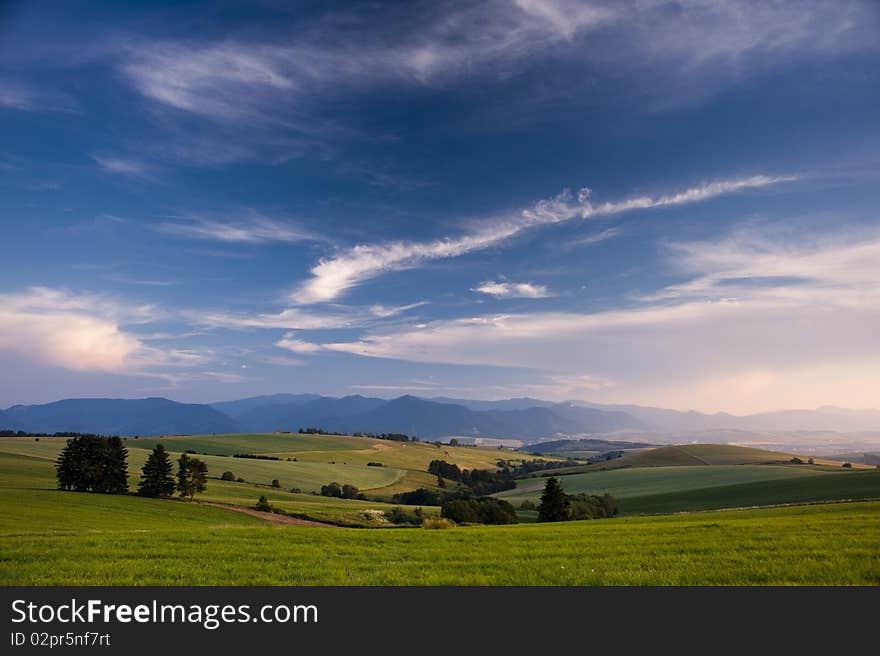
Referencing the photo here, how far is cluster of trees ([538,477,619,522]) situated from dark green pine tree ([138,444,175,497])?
52.2 meters

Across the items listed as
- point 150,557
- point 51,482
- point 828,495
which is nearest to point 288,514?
point 51,482

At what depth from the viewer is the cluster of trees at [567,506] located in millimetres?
64688

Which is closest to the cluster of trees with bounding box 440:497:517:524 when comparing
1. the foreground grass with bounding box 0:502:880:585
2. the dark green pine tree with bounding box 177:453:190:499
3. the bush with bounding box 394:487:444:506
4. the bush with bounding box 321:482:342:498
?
the dark green pine tree with bounding box 177:453:190:499

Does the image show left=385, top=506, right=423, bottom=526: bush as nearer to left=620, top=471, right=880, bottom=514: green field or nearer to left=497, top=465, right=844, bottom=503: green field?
left=620, top=471, right=880, bottom=514: green field

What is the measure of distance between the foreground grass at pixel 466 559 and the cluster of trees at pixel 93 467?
5704cm

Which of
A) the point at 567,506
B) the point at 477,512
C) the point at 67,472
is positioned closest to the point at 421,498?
the point at 477,512

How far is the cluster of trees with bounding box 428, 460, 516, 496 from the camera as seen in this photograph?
147250 millimetres

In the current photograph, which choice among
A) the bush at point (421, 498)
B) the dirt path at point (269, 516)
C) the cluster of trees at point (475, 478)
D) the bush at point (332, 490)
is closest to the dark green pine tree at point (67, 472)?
the dirt path at point (269, 516)

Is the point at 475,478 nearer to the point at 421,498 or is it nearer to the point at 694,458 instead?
the point at 421,498

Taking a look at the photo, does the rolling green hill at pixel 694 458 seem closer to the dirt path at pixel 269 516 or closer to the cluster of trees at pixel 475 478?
the cluster of trees at pixel 475 478

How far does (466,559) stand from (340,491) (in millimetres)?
110912
